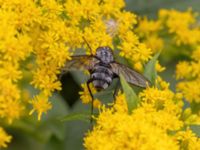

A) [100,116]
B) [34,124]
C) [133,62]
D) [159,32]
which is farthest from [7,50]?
[159,32]

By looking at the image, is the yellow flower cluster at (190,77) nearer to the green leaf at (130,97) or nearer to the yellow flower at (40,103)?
the green leaf at (130,97)

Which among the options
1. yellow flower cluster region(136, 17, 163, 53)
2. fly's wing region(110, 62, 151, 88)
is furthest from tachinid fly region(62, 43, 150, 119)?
yellow flower cluster region(136, 17, 163, 53)

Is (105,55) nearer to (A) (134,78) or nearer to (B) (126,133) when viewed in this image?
(A) (134,78)

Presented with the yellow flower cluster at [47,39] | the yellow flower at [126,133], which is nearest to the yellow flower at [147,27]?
the yellow flower cluster at [47,39]

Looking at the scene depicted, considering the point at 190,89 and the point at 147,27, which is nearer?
the point at 190,89

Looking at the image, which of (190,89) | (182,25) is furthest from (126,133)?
(182,25)

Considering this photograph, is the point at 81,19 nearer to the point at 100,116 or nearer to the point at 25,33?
the point at 25,33
